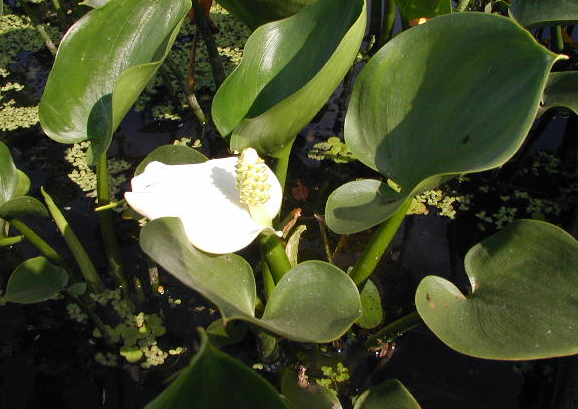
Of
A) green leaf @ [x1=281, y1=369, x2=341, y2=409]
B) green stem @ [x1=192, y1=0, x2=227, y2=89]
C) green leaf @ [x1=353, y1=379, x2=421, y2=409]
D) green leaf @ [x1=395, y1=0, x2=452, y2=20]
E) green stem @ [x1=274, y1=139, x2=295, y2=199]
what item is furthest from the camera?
green stem @ [x1=192, y1=0, x2=227, y2=89]

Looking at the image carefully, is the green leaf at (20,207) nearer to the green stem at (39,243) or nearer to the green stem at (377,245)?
the green stem at (39,243)

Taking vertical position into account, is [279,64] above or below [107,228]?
above

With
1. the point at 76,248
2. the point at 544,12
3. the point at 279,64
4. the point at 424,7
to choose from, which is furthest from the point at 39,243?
the point at 544,12

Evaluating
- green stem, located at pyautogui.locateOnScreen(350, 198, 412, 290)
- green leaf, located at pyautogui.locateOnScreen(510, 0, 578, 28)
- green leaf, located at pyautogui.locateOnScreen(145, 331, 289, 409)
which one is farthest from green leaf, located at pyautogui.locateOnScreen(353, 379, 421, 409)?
green leaf, located at pyautogui.locateOnScreen(510, 0, 578, 28)

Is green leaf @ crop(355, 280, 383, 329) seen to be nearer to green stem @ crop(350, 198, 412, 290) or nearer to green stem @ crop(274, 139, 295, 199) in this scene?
green stem @ crop(350, 198, 412, 290)

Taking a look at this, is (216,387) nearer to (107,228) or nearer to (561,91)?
(107,228)

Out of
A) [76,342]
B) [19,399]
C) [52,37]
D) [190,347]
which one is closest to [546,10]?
[190,347]

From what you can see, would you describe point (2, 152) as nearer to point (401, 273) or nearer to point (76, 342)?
point (76, 342)
